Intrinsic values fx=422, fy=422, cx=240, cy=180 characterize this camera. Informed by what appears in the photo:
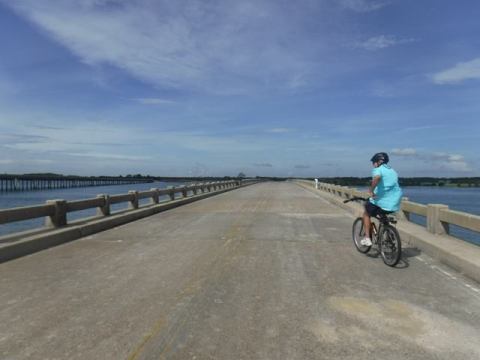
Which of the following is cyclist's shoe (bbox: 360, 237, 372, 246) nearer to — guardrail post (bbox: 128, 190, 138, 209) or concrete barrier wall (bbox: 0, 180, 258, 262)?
concrete barrier wall (bbox: 0, 180, 258, 262)

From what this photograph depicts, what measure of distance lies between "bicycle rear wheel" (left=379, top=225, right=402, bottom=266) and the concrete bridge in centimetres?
17

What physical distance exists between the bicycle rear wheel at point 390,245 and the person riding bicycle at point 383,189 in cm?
39

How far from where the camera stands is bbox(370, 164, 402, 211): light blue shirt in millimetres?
8039

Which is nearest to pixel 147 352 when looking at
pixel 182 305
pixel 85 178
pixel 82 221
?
pixel 182 305

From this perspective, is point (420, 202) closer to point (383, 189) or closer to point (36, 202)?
point (383, 189)

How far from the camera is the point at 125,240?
1066cm

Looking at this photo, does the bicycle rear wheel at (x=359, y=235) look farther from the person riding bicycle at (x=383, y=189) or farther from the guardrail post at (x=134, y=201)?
the guardrail post at (x=134, y=201)

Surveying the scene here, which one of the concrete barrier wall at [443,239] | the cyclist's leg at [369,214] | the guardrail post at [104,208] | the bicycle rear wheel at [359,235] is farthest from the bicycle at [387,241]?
the guardrail post at [104,208]

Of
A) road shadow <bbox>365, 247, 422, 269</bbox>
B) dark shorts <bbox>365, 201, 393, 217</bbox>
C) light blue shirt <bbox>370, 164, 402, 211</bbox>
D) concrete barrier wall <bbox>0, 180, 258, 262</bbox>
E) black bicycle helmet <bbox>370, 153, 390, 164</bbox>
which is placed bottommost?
road shadow <bbox>365, 247, 422, 269</bbox>

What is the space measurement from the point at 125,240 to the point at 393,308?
7200mm

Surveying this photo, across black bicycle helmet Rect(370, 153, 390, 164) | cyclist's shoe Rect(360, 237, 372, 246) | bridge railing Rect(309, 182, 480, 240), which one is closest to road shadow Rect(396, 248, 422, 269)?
cyclist's shoe Rect(360, 237, 372, 246)

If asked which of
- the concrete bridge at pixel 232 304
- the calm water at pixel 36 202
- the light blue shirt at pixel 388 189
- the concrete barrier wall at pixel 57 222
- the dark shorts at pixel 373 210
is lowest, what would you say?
the calm water at pixel 36 202

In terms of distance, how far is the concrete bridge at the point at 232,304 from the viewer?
4.14 m

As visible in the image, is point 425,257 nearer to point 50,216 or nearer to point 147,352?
point 147,352
